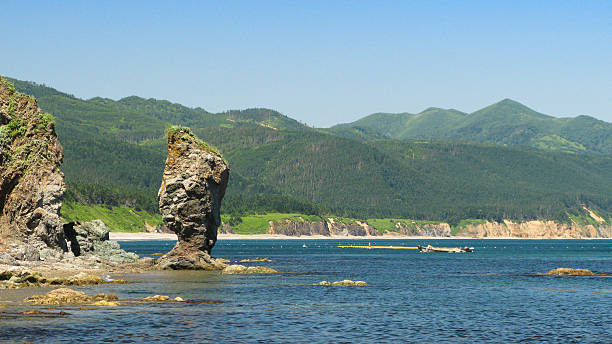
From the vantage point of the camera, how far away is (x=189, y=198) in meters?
113

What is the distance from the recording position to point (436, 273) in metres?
124

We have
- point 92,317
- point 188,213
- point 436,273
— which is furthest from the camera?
point 436,273

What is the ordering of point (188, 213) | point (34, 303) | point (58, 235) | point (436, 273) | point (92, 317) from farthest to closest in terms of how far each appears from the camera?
1. point (436, 273)
2. point (188, 213)
3. point (58, 235)
4. point (34, 303)
5. point (92, 317)

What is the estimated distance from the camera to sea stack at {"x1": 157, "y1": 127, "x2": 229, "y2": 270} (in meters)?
113

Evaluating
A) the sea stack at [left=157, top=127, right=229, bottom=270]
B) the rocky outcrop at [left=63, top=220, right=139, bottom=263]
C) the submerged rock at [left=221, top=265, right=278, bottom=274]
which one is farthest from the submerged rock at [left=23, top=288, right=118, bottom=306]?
the sea stack at [left=157, top=127, right=229, bottom=270]

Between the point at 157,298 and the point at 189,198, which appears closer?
the point at 157,298

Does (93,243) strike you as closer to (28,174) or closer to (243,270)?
(243,270)

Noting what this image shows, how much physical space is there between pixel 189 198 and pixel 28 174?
24364mm

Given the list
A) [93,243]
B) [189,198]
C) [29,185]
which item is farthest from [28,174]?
[93,243]

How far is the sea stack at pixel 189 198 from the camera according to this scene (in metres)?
113

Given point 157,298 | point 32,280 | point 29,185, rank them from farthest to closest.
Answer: point 29,185, point 32,280, point 157,298

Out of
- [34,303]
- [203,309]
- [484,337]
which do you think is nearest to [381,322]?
[484,337]

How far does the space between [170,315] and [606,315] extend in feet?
118

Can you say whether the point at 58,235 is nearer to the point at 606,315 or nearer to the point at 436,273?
the point at 436,273
